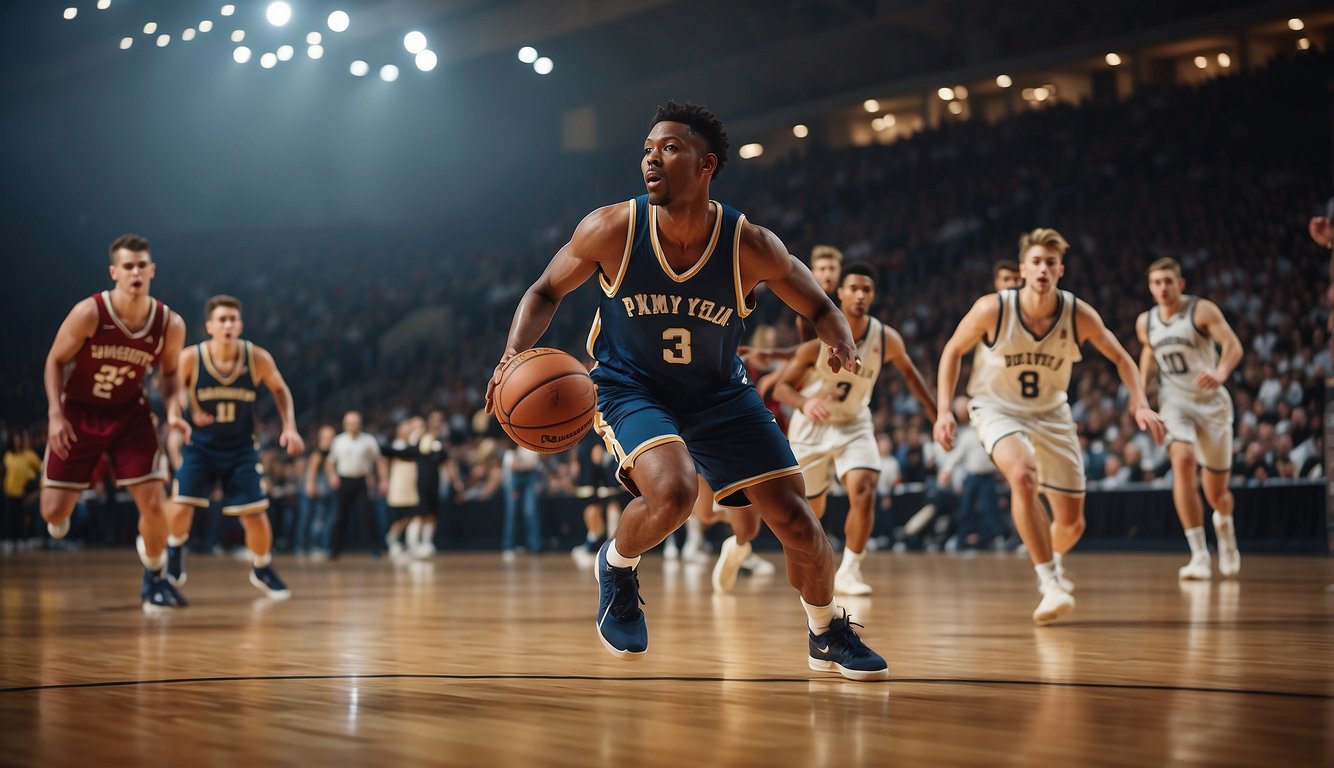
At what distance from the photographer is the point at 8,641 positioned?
662 centimetres

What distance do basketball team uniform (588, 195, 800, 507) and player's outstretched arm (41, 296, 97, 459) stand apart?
4.52m

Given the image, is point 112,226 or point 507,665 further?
point 112,226

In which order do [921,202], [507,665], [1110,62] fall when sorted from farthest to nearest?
[1110,62] < [921,202] < [507,665]

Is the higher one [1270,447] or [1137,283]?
[1137,283]

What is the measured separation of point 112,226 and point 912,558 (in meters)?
17.1

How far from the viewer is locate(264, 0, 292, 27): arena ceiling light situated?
2247cm

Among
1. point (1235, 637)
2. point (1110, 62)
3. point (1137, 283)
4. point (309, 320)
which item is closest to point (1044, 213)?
point (1137, 283)

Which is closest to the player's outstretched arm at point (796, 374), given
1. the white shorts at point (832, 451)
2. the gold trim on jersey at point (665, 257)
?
the white shorts at point (832, 451)

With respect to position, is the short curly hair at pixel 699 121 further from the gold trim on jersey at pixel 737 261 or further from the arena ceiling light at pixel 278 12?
the arena ceiling light at pixel 278 12

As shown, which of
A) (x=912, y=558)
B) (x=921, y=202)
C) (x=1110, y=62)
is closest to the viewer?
(x=912, y=558)

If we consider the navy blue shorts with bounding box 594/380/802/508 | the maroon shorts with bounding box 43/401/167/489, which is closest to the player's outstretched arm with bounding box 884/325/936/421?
the navy blue shorts with bounding box 594/380/802/508

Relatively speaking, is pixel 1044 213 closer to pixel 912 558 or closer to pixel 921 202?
pixel 921 202

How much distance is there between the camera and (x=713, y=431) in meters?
5.03

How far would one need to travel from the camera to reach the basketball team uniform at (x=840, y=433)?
32.3 feet
